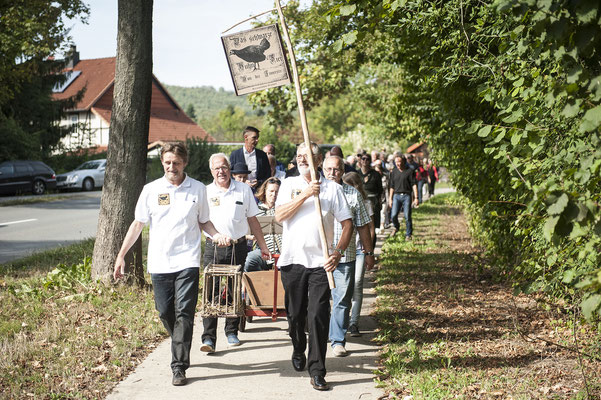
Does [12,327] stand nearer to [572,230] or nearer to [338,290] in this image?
[338,290]

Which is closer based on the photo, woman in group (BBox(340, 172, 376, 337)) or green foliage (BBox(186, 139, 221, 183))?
woman in group (BBox(340, 172, 376, 337))

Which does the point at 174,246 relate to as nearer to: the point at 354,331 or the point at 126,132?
the point at 354,331

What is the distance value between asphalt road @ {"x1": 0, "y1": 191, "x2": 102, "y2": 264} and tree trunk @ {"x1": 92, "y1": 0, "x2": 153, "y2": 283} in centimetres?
400

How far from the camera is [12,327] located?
731 centimetres

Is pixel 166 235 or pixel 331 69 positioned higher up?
pixel 331 69

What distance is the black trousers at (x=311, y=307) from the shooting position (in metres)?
5.63

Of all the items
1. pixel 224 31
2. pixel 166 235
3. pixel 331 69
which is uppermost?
pixel 331 69

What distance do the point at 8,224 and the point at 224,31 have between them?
1449cm

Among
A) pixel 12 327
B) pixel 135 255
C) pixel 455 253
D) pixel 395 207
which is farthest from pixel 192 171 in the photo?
pixel 12 327

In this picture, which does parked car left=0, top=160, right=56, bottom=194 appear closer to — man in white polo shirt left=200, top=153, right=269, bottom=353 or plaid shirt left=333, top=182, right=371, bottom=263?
man in white polo shirt left=200, top=153, right=269, bottom=353

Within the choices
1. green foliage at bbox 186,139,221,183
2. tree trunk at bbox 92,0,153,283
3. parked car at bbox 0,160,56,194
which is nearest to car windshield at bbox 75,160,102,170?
parked car at bbox 0,160,56,194

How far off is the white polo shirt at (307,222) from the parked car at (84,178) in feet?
106

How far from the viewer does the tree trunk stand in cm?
920

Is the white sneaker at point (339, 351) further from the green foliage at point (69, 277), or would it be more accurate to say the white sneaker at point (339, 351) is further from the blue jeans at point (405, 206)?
the blue jeans at point (405, 206)
